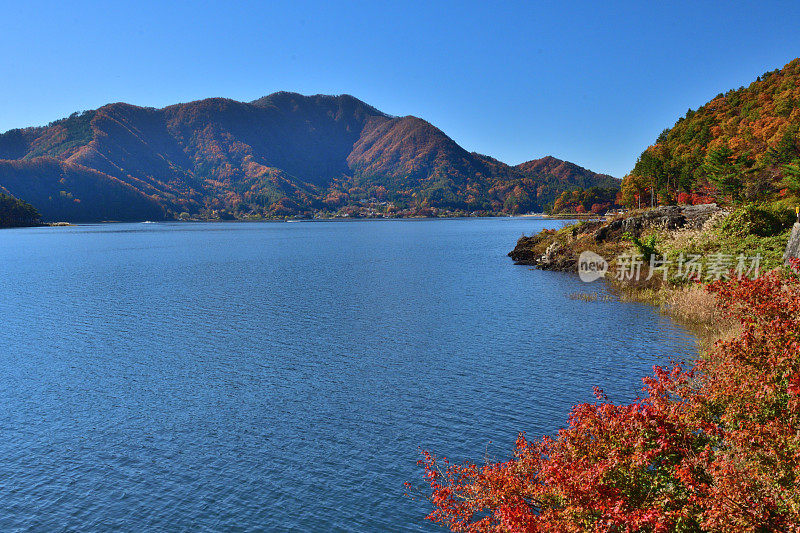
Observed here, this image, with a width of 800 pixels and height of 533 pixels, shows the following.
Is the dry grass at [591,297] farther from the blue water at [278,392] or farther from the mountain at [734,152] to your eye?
the mountain at [734,152]

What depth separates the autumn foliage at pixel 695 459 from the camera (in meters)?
7.85

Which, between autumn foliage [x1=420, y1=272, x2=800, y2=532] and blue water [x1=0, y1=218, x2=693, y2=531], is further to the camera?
blue water [x1=0, y1=218, x2=693, y2=531]

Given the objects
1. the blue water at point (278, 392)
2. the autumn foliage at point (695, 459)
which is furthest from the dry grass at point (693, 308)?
the autumn foliage at point (695, 459)

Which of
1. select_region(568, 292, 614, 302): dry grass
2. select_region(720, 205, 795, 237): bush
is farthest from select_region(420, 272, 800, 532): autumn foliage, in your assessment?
select_region(720, 205, 795, 237): bush

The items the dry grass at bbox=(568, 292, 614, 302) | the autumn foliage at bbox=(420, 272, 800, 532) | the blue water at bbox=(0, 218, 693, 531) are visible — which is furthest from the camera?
the dry grass at bbox=(568, 292, 614, 302)

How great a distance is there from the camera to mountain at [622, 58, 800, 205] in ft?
244

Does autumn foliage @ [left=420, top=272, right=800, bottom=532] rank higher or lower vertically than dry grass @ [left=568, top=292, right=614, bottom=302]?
higher

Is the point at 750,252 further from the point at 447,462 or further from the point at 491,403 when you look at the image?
the point at 447,462

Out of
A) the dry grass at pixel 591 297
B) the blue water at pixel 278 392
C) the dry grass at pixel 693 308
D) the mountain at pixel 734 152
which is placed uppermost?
the mountain at pixel 734 152

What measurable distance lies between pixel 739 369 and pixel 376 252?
303 feet

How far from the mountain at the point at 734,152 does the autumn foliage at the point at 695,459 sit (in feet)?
197

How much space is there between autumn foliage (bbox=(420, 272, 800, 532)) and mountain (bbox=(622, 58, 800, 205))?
5996 cm

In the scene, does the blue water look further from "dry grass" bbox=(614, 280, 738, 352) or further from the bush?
the bush

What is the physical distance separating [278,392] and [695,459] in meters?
18.6
